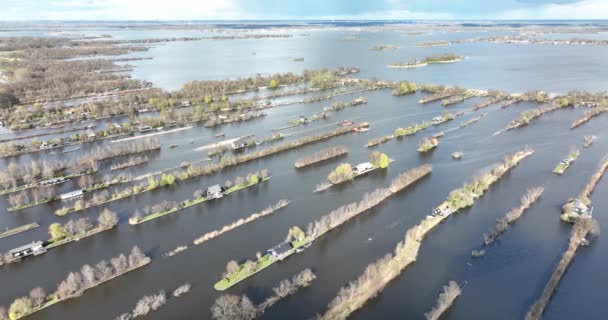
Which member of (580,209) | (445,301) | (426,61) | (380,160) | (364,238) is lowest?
(445,301)

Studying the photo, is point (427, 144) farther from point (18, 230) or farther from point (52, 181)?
point (18, 230)

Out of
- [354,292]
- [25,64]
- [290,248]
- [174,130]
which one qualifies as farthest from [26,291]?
[25,64]

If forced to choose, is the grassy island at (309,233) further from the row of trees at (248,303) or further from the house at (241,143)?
the house at (241,143)

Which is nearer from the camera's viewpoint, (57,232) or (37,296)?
(37,296)

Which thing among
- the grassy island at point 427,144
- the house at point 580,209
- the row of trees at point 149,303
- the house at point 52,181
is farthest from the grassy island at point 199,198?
the house at point 580,209

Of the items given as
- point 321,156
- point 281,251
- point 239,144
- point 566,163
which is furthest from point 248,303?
point 566,163

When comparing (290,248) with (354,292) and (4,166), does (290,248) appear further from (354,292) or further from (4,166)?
(4,166)

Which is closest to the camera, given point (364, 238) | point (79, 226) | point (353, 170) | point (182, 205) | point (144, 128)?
point (79, 226)
